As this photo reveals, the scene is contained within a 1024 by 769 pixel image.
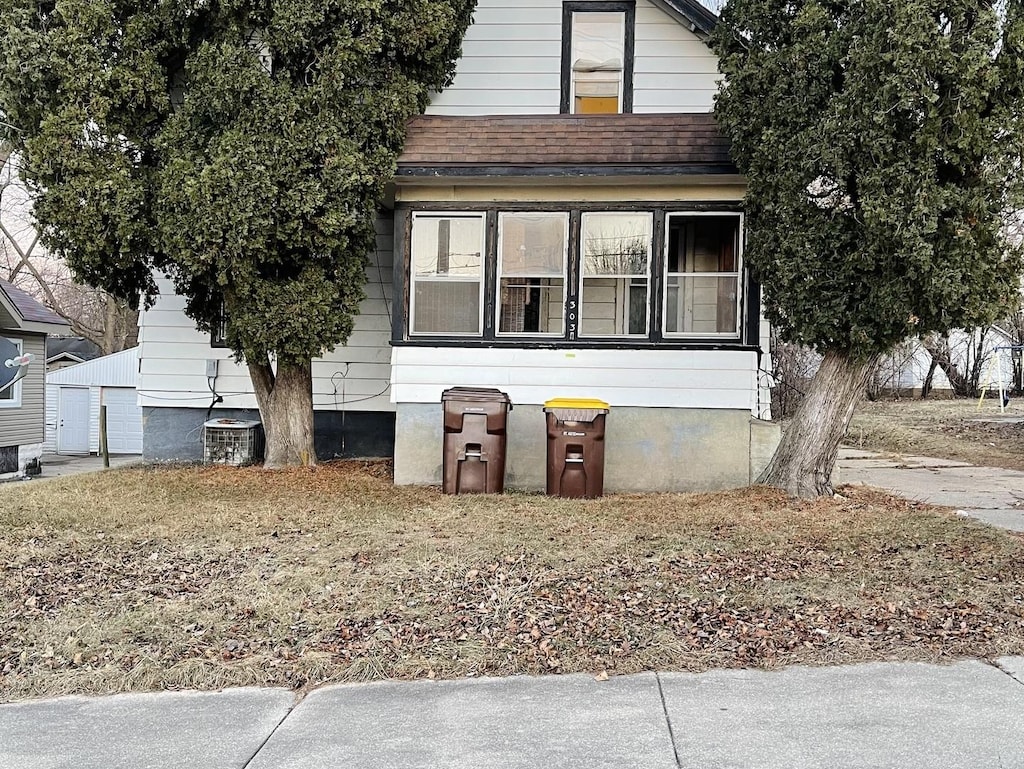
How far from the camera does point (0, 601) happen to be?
5797 millimetres

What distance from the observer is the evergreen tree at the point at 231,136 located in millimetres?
9523

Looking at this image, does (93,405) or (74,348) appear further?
(74,348)

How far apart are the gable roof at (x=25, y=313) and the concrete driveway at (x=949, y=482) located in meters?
16.1

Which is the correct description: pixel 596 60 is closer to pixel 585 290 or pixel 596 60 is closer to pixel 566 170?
pixel 566 170

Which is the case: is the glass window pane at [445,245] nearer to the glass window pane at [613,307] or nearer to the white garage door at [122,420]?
the glass window pane at [613,307]

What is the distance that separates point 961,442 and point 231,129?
46.5ft

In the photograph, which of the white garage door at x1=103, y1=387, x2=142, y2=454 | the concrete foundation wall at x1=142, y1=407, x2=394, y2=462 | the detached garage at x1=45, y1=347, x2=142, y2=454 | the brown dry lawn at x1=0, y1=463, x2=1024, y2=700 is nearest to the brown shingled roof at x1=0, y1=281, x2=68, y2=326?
the detached garage at x1=45, y1=347, x2=142, y2=454

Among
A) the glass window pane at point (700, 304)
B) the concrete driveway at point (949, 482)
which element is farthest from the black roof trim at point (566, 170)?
the concrete driveway at point (949, 482)

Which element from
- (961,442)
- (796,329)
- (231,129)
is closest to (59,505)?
(231,129)

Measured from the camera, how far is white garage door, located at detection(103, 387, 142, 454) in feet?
82.5

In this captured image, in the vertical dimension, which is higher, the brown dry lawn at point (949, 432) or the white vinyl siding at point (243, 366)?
the white vinyl siding at point (243, 366)

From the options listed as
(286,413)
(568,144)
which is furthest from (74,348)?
(568,144)

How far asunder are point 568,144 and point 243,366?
5.92 meters

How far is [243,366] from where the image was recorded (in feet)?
41.8
